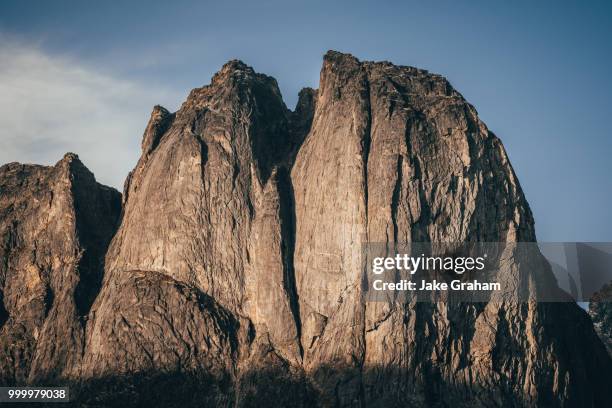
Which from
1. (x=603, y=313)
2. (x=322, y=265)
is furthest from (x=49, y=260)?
(x=603, y=313)

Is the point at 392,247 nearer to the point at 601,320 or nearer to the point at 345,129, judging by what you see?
the point at 345,129

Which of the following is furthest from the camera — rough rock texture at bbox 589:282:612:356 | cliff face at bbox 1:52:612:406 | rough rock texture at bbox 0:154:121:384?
A: rough rock texture at bbox 589:282:612:356

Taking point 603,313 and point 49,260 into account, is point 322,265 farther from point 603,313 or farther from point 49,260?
point 603,313

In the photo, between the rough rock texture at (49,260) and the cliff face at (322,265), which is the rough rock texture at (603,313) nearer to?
the cliff face at (322,265)

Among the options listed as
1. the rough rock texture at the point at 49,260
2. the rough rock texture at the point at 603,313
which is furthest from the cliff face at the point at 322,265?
the rough rock texture at the point at 603,313

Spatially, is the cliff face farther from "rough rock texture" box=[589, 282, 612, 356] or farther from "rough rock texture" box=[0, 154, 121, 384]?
"rough rock texture" box=[589, 282, 612, 356]

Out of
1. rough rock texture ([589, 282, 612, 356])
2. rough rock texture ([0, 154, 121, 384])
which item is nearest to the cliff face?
rough rock texture ([0, 154, 121, 384])
